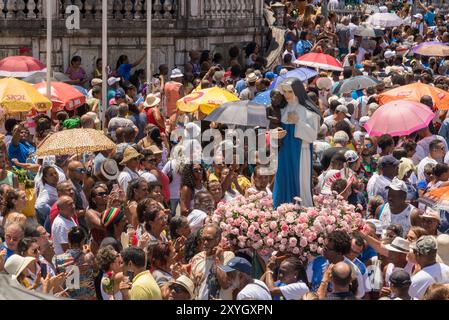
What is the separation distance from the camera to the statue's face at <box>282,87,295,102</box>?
1341 centimetres

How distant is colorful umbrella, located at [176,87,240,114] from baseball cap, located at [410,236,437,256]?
8.06 metres

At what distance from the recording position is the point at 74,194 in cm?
1519

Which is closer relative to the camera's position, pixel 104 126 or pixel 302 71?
pixel 104 126

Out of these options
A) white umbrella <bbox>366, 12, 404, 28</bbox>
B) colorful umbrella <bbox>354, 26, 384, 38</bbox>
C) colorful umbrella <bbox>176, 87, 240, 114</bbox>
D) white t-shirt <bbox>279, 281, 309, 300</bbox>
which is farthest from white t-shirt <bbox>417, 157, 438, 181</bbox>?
white umbrella <bbox>366, 12, 404, 28</bbox>

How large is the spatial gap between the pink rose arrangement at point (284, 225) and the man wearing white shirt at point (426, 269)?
1065 millimetres

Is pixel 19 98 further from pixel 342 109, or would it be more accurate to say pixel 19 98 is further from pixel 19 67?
pixel 342 109

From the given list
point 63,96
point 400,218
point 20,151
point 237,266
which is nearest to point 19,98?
point 20,151

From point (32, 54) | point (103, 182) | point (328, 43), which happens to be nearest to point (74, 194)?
point (103, 182)

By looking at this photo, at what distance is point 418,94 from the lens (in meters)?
20.8

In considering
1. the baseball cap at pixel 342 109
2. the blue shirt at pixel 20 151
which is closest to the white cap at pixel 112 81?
the baseball cap at pixel 342 109

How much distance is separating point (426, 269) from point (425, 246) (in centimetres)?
20

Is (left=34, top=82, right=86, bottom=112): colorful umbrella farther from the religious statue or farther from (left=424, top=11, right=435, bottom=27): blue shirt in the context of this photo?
(left=424, top=11, right=435, bottom=27): blue shirt
